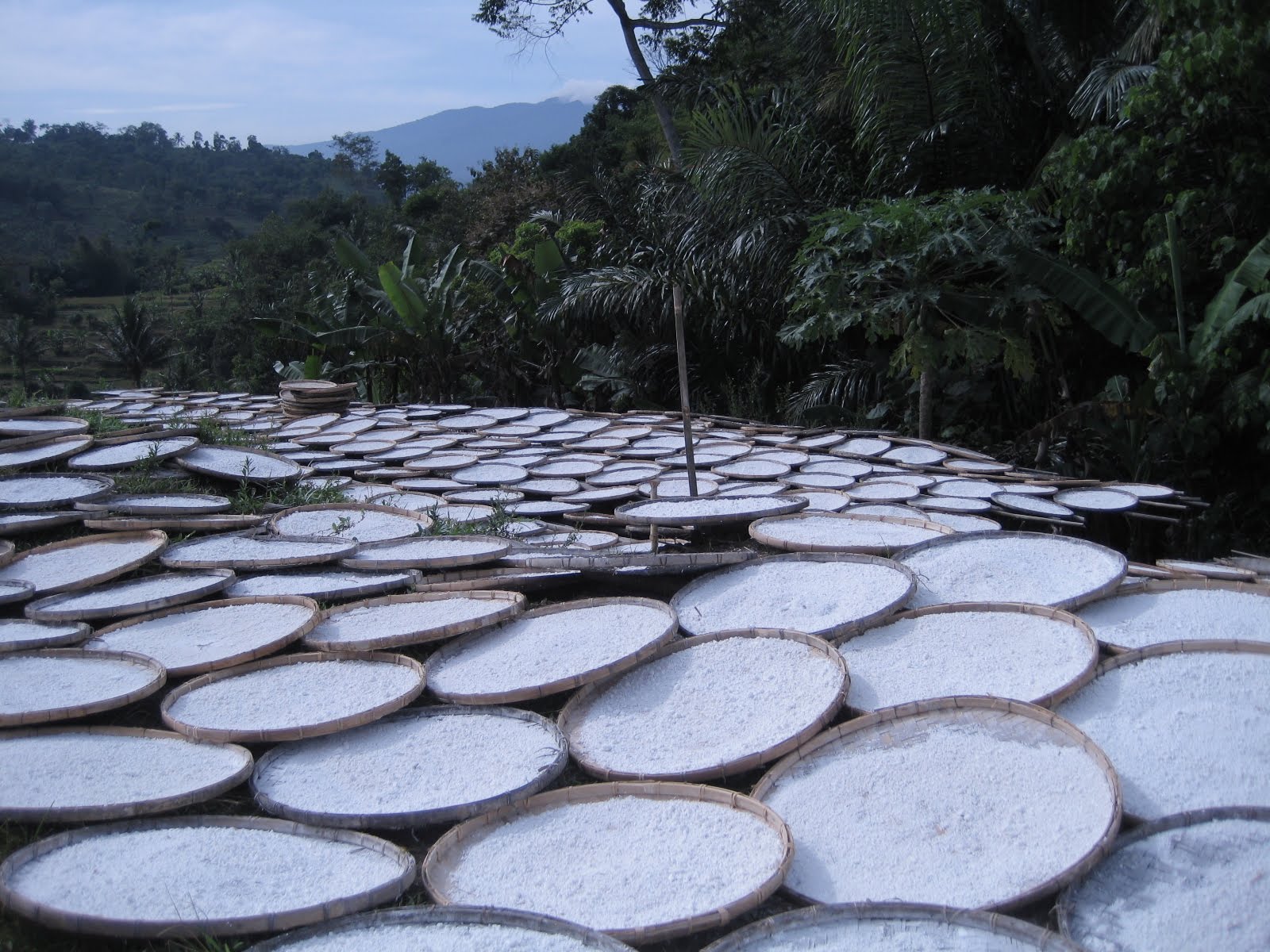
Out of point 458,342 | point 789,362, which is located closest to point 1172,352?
point 789,362

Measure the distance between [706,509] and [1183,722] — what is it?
1.62m

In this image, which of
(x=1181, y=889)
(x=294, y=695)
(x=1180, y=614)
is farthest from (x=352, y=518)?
(x=1181, y=889)

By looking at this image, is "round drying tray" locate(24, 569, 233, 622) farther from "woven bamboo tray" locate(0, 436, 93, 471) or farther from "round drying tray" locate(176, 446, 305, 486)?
"woven bamboo tray" locate(0, 436, 93, 471)

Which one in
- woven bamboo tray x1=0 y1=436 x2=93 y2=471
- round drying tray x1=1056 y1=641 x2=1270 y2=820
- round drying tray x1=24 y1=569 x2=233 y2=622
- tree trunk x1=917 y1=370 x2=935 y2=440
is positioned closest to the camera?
round drying tray x1=1056 y1=641 x2=1270 y2=820

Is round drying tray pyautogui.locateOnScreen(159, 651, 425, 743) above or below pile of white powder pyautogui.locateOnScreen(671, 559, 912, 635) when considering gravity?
below

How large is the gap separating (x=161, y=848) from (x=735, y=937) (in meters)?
0.98

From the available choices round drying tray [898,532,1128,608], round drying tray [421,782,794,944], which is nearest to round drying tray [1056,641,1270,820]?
round drying tray [898,532,1128,608]

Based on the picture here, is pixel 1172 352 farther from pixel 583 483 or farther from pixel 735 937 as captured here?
pixel 735 937

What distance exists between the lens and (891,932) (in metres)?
1.31

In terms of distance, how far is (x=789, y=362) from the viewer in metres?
8.30

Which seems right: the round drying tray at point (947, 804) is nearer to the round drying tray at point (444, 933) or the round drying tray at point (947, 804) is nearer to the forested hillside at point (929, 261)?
the round drying tray at point (444, 933)

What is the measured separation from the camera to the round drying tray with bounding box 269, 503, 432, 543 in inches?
134

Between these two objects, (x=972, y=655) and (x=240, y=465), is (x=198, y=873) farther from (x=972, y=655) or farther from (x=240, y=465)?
(x=240, y=465)

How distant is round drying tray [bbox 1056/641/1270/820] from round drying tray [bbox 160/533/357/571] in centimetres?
214
